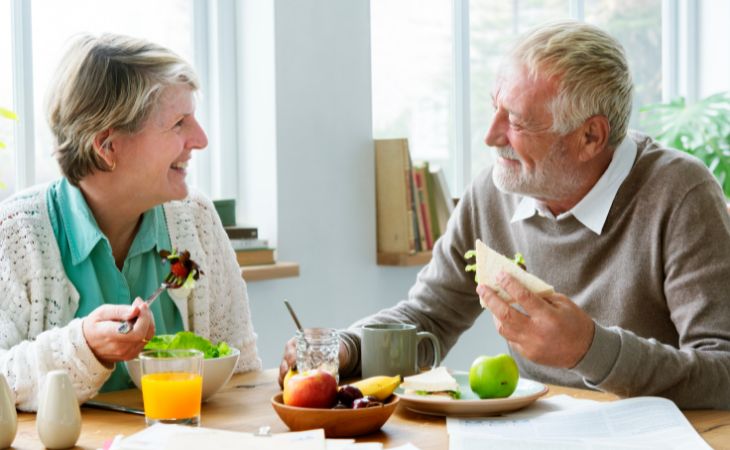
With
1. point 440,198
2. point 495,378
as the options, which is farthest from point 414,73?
point 495,378

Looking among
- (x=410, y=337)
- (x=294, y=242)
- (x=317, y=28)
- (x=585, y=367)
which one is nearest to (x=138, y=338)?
(x=410, y=337)

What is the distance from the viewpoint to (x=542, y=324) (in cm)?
156

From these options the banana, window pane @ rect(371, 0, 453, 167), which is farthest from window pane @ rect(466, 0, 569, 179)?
the banana

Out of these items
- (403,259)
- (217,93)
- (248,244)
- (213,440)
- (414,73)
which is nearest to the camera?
(213,440)

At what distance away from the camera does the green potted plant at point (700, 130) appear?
4.37 metres

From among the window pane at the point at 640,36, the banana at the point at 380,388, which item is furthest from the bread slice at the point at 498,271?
the window pane at the point at 640,36

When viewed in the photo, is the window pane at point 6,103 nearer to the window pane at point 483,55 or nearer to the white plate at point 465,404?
the white plate at point 465,404

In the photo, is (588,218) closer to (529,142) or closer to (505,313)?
(529,142)

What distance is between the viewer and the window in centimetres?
378

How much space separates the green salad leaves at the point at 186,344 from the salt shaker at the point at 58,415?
0.26 meters

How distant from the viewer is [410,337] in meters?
1.71

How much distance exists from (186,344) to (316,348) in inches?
8.9

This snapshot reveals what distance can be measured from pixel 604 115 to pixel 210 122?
1605mm

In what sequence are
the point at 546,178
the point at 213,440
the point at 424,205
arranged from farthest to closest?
the point at 424,205
the point at 546,178
the point at 213,440
